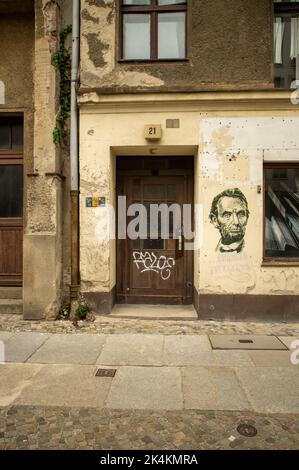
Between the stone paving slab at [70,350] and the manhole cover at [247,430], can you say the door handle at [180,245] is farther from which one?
the manhole cover at [247,430]

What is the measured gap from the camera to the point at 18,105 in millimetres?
6801

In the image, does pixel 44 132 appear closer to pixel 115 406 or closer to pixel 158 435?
pixel 115 406

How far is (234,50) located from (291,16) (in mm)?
1447

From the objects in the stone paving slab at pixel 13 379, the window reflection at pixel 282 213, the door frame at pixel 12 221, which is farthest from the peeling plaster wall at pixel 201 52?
the stone paving slab at pixel 13 379

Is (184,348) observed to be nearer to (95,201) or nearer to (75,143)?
(95,201)

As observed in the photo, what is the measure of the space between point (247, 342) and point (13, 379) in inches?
130

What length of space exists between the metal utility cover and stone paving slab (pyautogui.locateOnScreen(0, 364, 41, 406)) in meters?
2.54

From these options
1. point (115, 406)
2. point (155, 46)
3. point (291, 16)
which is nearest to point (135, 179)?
point (155, 46)

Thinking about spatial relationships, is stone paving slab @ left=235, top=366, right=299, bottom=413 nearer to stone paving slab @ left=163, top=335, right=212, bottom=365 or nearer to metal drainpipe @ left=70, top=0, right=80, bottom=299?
stone paving slab @ left=163, top=335, right=212, bottom=365

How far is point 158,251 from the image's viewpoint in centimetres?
710

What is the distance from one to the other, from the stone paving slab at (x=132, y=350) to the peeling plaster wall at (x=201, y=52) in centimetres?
429

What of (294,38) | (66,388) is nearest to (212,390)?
(66,388)

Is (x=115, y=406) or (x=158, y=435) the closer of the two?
(x=158, y=435)

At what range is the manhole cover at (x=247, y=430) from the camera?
3.05 metres
